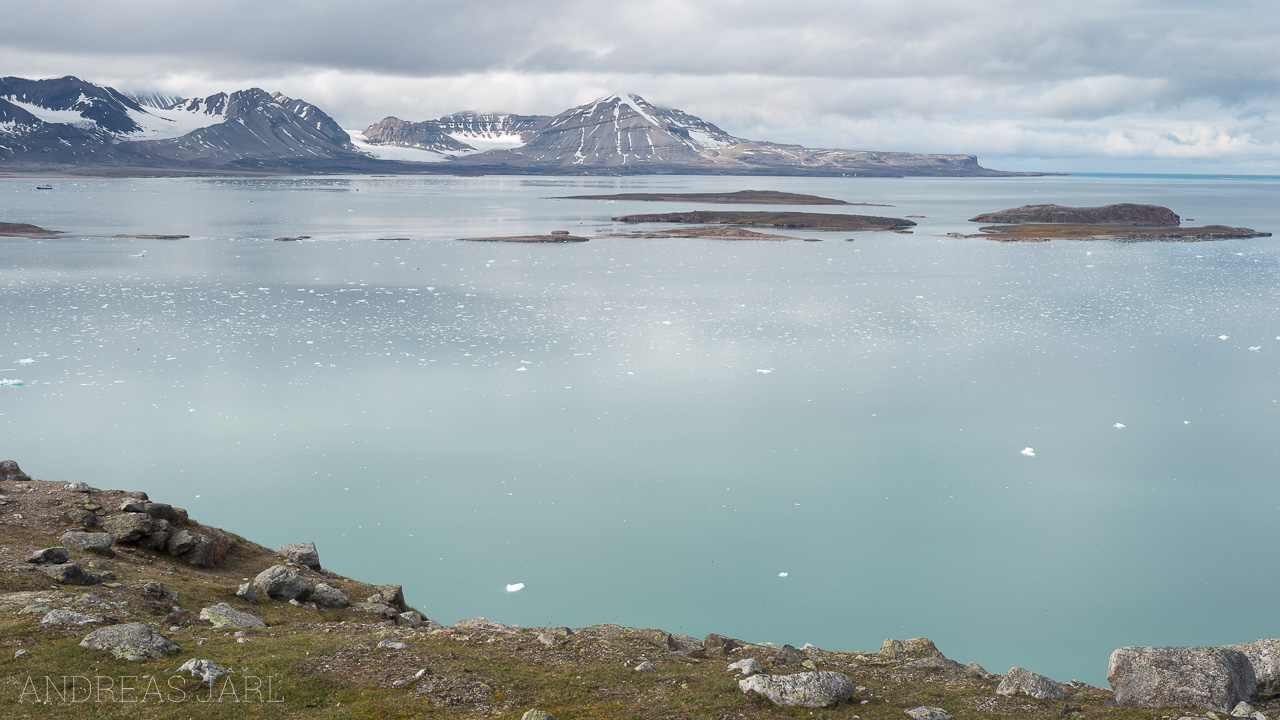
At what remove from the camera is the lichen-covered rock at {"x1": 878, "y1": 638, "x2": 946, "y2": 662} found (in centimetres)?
977

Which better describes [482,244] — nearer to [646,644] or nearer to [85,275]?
[85,275]

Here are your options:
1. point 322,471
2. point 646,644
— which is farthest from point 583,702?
point 322,471

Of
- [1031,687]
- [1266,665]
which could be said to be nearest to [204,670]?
[1031,687]

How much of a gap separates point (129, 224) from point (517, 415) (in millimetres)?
69247

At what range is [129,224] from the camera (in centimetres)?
7638

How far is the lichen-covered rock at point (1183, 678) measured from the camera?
302 inches

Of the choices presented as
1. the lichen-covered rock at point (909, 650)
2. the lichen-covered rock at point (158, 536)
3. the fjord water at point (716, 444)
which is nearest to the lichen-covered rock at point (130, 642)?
the lichen-covered rock at point (158, 536)

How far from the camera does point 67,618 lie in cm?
850

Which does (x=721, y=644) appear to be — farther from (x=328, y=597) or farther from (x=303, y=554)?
(x=303, y=554)

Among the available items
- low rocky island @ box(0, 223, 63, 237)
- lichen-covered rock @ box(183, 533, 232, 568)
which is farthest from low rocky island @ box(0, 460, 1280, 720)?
low rocky island @ box(0, 223, 63, 237)

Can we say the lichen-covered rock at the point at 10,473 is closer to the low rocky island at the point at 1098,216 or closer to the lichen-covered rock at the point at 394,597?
the lichen-covered rock at the point at 394,597

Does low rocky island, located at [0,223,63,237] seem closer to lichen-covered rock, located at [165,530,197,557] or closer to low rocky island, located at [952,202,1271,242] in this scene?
lichen-covered rock, located at [165,530,197,557]

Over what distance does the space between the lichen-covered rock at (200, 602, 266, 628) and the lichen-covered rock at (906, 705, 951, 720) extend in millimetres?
6723

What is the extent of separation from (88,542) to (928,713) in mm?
10082
